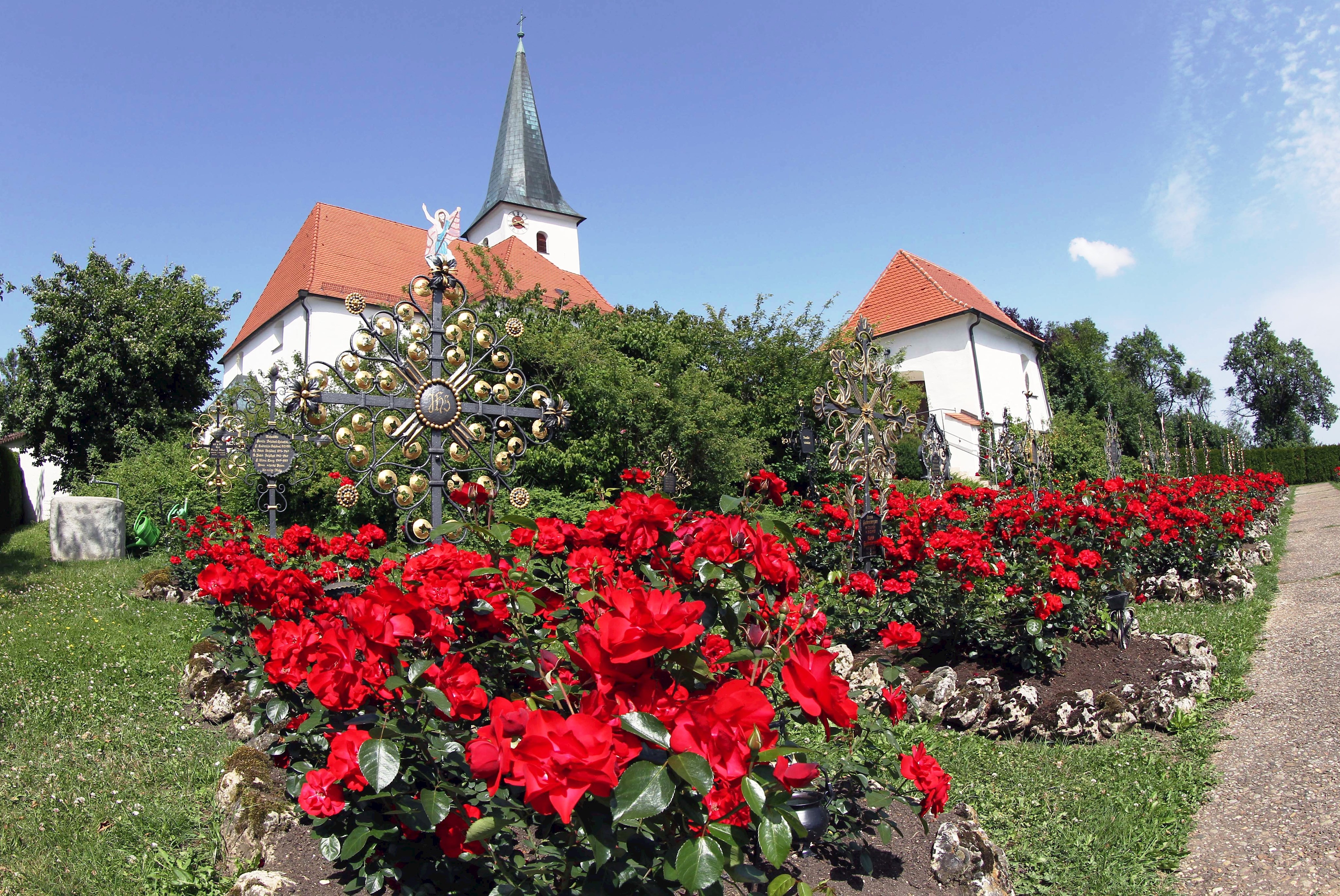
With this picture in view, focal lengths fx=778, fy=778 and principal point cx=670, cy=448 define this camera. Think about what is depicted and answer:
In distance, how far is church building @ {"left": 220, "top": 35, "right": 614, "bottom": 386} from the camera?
928 inches

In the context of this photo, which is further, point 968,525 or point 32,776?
point 968,525

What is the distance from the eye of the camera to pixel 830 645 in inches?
210

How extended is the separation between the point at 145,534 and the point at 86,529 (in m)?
0.70

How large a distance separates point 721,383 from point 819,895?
13.2 metres

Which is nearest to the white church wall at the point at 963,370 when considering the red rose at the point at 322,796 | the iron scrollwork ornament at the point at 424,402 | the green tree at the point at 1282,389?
the iron scrollwork ornament at the point at 424,402

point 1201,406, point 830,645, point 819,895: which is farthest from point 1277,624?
point 1201,406

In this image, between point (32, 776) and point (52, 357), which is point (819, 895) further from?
point (52, 357)

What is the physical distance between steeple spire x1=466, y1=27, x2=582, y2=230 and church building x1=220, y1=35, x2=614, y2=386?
4cm

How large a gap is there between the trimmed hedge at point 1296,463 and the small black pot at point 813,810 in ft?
135

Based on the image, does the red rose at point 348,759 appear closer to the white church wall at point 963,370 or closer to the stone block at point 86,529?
the stone block at point 86,529

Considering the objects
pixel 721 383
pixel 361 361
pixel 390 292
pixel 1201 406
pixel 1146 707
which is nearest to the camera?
pixel 1146 707

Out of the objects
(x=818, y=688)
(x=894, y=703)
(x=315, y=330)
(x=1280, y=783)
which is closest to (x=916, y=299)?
(x=315, y=330)

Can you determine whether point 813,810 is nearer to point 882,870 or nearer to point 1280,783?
point 882,870

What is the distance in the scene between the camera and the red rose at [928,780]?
2287mm
